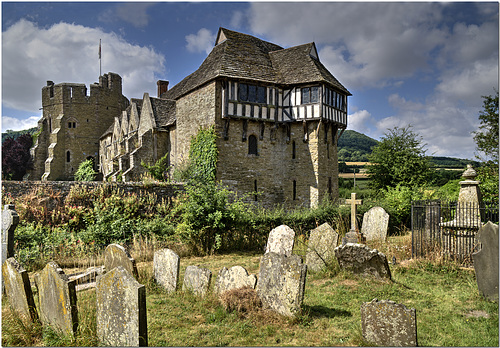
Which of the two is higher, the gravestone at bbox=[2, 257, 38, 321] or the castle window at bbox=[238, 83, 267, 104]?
the castle window at bbox=[238, 83, 267, 104]

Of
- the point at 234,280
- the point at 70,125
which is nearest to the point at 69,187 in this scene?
the point at 234,280

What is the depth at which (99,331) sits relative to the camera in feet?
14.0

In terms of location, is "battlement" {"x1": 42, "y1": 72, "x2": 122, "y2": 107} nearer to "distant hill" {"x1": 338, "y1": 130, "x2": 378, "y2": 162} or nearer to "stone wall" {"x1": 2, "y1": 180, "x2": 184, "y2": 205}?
"stone wall" {"x1": 2, "y1": 180, "x2": 184, "y2": 205}

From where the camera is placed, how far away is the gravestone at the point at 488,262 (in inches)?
248

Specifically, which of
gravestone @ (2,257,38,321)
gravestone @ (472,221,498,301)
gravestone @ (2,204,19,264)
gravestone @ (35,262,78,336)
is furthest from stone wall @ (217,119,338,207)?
gravestone @ (35,262,78,336)

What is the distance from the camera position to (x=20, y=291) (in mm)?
4996

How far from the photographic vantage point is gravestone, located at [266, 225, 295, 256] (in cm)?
919

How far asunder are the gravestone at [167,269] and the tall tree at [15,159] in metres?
41.2

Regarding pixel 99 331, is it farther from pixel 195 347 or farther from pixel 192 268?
pixel 192 268

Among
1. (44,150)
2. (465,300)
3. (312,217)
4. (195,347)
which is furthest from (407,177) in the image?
(44,150)

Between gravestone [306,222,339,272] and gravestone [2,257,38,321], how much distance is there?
6327 millimetres

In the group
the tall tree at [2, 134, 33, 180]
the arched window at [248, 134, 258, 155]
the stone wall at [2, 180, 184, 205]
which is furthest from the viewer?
the tall tree at [2, 134, 33, 180]

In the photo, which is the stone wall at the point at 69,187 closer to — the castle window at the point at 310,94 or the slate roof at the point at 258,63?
the slate roof at the point at 258,63

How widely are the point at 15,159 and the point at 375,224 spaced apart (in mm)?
43889
